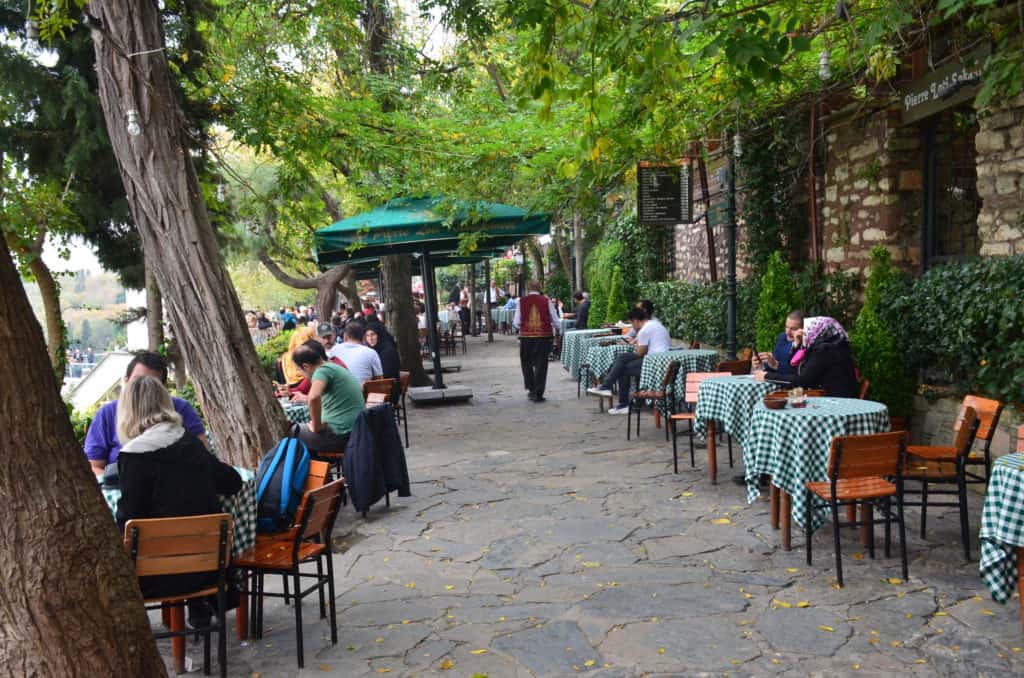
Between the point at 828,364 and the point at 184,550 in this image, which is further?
the point at 828,364

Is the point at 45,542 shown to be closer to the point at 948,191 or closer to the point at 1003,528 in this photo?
the point at 1003,528

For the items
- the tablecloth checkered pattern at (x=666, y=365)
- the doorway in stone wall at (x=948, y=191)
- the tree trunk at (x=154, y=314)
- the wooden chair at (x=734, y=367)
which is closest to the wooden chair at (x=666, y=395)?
the tablecloth checkered pattern at (x=666, y=365)

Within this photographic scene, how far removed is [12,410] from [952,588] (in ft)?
15.5

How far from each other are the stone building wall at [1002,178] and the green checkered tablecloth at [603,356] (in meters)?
5.25

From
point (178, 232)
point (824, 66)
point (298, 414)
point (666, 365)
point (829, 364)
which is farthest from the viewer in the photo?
point (666, 365)

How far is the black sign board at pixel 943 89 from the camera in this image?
742cm

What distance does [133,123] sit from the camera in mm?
6512

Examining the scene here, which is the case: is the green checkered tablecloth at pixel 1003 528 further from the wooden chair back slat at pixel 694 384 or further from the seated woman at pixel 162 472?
the wooden chair back slat at pixel 694 384

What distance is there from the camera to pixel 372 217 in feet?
38.2

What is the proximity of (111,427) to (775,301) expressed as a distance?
24.7 ft

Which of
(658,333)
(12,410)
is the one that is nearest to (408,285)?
(658,333)

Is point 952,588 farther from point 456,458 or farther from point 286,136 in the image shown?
point 286,136

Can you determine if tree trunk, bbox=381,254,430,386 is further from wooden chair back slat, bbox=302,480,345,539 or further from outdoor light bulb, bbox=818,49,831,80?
wooden chair back slat, bbox=302,480,345,539

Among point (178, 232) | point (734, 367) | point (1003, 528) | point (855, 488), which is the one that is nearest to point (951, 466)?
point (855, 488)
